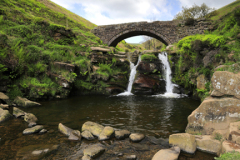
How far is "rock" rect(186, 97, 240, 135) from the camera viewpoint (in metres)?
4.38

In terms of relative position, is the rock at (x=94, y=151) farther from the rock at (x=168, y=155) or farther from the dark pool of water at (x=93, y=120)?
the rock at (x=168, y=155)

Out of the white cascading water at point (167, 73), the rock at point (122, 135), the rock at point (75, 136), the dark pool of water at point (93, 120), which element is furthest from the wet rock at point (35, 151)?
the white cascading water at point (167, 73)

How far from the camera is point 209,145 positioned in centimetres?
400

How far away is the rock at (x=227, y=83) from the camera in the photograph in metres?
4.46

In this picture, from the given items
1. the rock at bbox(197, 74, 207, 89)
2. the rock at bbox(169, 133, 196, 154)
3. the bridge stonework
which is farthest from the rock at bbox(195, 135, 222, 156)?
the bridge stonework

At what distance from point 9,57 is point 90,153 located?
10495mm

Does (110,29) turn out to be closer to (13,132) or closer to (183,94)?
(183,94)

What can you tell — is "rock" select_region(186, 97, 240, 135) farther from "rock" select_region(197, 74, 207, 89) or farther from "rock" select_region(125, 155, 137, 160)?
"rock" select_region(197, 74, 207, 89)

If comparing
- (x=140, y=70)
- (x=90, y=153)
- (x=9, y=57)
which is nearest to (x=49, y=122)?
(x=90, y=153)

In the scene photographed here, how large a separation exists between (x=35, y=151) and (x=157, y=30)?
22.2 meters

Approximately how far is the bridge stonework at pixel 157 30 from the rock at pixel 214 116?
18.5 m

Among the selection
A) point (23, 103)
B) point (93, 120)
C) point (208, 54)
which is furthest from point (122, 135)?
point (208, 54)

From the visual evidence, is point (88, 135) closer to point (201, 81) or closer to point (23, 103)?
point (23, 103)

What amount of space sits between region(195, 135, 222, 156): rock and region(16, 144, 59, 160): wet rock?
4490mm
